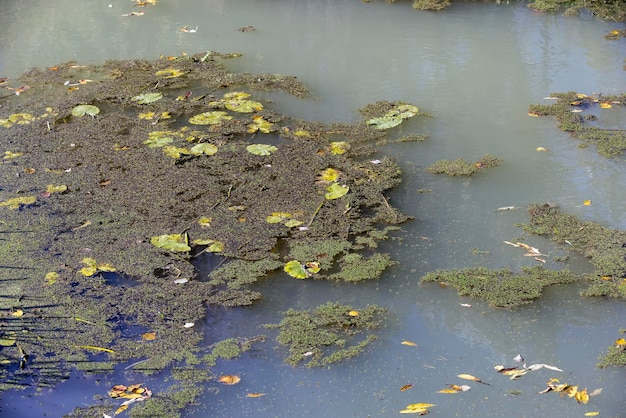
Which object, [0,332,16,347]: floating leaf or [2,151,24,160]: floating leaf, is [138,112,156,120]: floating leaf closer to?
[2,151,24,160]: floating leaf

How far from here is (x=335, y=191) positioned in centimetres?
430

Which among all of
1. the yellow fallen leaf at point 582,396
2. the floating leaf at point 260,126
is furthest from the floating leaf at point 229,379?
the floating leaf at point 260,126

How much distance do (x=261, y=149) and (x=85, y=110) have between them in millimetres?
1440

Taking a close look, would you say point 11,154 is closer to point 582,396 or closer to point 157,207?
point 157,207

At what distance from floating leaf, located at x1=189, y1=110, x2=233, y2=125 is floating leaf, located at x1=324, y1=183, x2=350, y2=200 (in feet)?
3.95

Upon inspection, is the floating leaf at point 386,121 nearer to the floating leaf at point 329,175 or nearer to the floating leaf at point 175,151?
the floating leaf at point 329,175

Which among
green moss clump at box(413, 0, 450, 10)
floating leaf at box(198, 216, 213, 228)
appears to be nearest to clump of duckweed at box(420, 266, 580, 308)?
floating leaf at box(198, 216, 213, 228)

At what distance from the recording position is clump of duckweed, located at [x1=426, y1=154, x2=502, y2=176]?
4508 mm

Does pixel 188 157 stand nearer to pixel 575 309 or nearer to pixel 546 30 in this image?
pixel 575 309

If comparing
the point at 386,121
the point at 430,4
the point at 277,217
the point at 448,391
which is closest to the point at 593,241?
the point at 448,391

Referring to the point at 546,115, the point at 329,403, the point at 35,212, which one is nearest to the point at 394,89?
the point at 546,115

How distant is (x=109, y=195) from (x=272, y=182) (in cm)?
95

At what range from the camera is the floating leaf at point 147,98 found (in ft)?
17.9

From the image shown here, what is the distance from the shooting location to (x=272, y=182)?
4441mm
